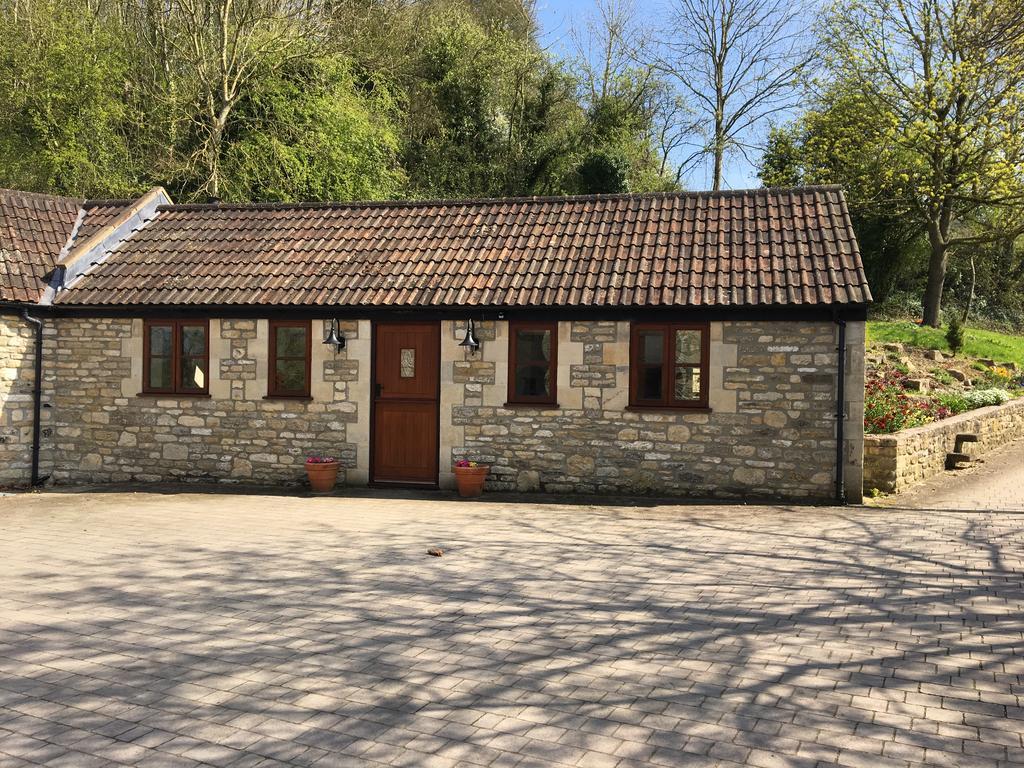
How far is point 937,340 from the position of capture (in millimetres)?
25547

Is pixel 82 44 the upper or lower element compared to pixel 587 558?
upper

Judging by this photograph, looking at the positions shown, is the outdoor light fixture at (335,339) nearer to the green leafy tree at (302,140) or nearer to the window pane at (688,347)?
the window pane at (688,347)

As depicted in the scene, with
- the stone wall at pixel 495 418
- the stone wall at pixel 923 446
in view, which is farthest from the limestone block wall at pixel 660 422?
the stone wall at pixel 923 446

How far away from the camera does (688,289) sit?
1274cm

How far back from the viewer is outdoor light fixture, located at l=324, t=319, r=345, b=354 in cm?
1379

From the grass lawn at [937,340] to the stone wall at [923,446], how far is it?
5677 millimetres

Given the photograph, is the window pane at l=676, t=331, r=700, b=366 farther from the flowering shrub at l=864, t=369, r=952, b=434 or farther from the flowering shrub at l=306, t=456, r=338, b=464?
the flowering shrub at l=306, t=456, r=338, b=464

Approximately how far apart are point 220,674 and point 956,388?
2070 centimetres

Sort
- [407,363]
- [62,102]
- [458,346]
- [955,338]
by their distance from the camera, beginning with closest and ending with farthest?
[458,346] → [407,363] → [62,102] → [955,338]

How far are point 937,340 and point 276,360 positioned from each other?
775 inches

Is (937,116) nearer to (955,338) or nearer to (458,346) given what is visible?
(955,338)

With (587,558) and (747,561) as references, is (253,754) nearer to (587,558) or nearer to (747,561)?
(587,558)

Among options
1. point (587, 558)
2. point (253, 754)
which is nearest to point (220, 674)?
point (253, 754)


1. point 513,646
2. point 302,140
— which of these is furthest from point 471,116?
point 513,646
